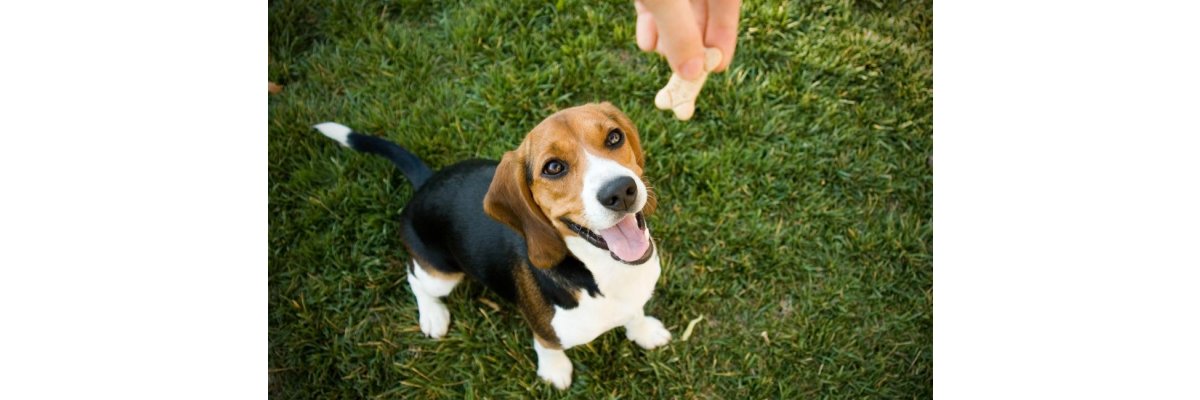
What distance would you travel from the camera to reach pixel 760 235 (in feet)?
14.1

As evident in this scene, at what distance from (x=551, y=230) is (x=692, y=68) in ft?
2.92

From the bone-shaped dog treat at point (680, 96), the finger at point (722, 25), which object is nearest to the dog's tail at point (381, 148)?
the bone-shaped dog treat at point (680, 96)

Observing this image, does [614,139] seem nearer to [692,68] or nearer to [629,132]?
[629,132]

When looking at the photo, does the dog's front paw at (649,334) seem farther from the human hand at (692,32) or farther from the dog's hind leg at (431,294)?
the human hand at (692,32)

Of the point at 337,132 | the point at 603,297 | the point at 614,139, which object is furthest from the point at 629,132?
the point at 337,132

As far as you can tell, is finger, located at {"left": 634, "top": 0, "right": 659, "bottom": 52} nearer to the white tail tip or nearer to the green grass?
the green grass

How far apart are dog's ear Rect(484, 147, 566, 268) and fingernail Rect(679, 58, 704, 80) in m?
0.79

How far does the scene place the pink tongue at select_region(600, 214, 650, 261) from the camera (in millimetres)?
2730

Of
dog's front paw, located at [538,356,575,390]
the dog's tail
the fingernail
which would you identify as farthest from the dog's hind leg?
the fingernail

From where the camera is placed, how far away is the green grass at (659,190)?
4062 mm

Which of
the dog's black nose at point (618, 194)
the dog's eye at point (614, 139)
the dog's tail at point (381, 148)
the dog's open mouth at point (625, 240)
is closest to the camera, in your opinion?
the dog's black nose at point (618, 194)

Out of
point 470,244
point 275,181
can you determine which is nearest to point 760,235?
point 470,244

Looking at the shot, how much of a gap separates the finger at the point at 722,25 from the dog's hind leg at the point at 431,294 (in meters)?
1.75
